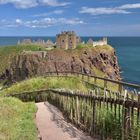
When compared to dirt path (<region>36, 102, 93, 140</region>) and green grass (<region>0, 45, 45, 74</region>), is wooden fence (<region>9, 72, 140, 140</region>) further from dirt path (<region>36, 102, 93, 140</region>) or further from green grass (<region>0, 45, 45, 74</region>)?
green grass (<region>0, 45, 45, 74</region>)

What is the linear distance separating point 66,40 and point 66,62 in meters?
7.69

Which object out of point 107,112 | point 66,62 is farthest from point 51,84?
point 66,62

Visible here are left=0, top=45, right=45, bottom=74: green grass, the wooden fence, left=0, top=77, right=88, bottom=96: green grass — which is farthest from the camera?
left=0, top=45, right=45, bottom=74: green grass

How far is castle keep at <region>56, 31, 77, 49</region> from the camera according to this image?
12912 centimetres

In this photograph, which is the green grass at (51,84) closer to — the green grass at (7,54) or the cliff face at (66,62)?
the cliff face at (66,62)

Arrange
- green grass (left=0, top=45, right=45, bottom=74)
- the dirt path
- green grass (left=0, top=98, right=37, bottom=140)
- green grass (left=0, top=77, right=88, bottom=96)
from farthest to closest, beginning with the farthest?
green grass (left=0, top=45, right=45, bottom=74) → green grass (left=0, top=77, right=88, bottom=96) → the dirt path → green grass (left=0, top=98, right=37, bottom=140)

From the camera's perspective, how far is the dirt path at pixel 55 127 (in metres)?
13.6

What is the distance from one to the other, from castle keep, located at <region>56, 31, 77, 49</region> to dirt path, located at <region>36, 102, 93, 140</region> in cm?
10978

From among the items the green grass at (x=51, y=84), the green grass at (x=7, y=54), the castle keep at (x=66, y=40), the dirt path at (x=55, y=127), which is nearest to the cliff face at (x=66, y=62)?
the castle keep at (x=66, y=40)

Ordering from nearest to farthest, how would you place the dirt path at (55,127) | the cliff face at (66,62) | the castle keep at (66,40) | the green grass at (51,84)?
the dirt path at (55,127) → the green grass at (51,84) → the cliff face at (66,62) → the castle keep at (66,40)

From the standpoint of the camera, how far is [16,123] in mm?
14531

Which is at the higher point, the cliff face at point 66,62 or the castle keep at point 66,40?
the castle keep at point 66,40

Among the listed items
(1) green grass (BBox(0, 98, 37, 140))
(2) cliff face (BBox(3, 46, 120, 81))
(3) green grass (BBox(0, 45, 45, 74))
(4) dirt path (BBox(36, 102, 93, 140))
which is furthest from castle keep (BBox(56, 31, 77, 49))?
(1) green grass (BBox(0, 98, 37, 140))

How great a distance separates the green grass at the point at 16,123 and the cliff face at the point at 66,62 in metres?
100
